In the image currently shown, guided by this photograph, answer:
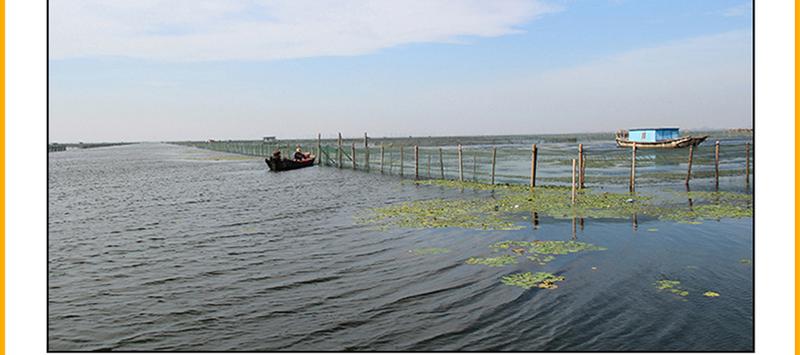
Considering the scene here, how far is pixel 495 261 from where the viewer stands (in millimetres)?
11953

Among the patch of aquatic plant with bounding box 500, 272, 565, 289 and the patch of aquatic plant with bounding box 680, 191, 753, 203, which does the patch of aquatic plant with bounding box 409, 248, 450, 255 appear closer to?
the patch of aquatic plant with bounding box 500, 272, 565, 289

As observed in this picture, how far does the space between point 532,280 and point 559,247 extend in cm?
320

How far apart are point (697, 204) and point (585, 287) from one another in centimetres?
1390

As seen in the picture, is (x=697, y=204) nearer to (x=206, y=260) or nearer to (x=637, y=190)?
(x=637, y=190)

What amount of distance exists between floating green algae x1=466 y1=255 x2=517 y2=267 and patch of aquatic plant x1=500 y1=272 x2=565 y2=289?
0.95 m

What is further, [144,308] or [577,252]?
[577,252]

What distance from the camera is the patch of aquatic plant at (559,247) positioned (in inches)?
503

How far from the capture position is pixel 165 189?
33.1m

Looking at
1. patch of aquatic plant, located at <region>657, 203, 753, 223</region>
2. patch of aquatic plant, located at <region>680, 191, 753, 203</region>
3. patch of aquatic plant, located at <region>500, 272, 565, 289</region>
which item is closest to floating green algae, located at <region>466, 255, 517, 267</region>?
patch of aquatic plant, located at <region>500, 272, 565, 289</region>

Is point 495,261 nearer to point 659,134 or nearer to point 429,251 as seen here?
point 429,251

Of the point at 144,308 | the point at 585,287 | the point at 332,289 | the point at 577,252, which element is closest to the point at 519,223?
the point at 577,252

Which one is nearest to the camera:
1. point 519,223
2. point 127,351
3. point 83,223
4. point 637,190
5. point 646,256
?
point 127,351

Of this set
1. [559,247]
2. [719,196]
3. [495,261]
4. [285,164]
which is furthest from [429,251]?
[285,164]

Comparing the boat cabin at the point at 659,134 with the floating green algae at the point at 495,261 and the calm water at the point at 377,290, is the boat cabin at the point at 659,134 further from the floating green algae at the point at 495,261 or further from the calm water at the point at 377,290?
the floating green algae at the point at 495,261
